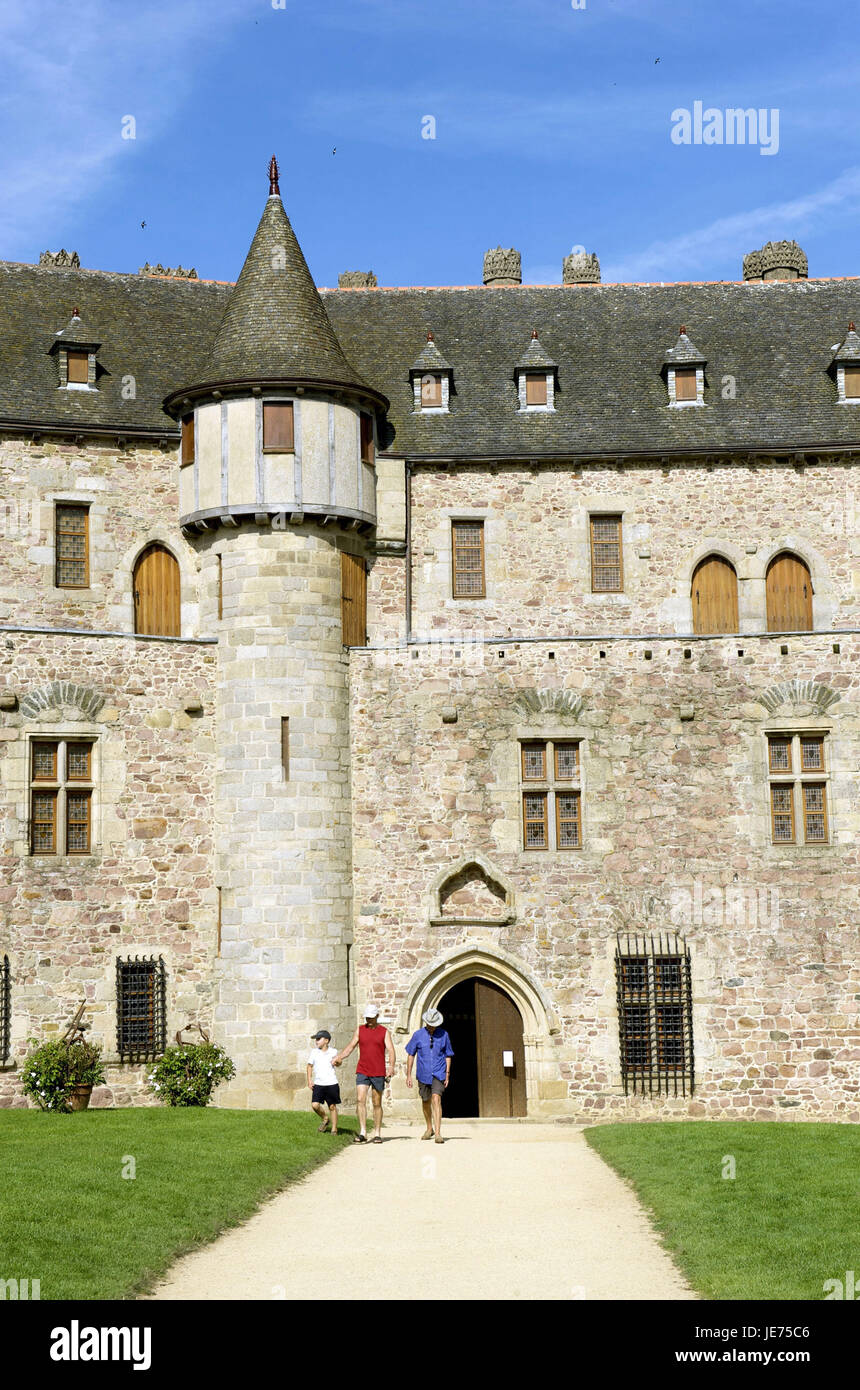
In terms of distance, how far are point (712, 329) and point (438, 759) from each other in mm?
11877

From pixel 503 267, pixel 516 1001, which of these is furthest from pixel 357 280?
pixel 516 1001

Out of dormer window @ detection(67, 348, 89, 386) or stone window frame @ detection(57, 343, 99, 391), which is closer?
stone window frame @ detection(57, 343, 99, 391)

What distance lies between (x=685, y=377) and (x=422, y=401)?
4765 millimetres

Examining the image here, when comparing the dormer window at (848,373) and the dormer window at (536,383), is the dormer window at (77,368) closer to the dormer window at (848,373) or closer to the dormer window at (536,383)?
the dormer window at (536,383)

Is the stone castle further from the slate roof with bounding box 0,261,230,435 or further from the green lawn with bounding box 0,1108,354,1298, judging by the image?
the green lawn with bounding box 0,1108,354,1298

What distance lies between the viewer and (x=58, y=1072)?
22781 millimetres

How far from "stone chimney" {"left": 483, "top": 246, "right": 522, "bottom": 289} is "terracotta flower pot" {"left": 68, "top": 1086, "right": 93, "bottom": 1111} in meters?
19.1

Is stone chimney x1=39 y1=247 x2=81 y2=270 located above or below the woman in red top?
above

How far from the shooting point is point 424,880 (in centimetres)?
2502

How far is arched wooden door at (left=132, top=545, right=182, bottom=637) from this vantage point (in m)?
28.5

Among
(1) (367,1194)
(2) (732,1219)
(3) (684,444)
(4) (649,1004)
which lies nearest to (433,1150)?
(1) (367,1194)

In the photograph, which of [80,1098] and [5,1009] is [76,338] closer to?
[5,1009]

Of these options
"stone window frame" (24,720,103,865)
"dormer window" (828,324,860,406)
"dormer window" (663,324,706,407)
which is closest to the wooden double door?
"stone window frame" (24,720,103,865)

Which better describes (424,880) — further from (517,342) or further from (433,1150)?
(517,342)
